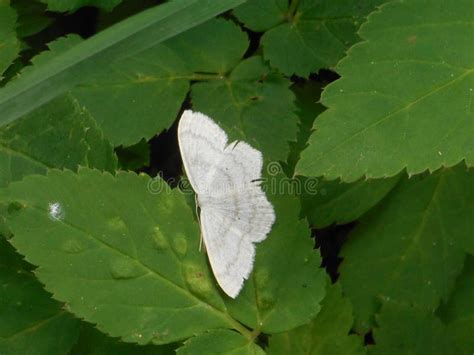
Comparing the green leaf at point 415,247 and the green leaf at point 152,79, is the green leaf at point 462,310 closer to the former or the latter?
the green leaf at point 415,247

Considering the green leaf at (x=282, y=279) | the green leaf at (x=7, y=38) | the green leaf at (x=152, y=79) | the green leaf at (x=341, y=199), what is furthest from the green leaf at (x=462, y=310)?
the green leaf at (x=7, y=38)

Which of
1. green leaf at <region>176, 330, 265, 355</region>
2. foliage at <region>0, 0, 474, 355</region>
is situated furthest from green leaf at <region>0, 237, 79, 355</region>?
green leaf at <region>176, 330, 265, 355</region>

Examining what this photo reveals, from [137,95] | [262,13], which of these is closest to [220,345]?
[137,95]

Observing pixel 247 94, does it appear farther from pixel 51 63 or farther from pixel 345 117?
pixel 51 63

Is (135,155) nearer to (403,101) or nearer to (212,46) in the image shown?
(212,46)

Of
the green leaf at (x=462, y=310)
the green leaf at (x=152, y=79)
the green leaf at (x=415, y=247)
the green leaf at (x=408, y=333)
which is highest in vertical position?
the green leaf at (x=152, y=79)

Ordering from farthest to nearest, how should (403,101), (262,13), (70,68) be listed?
(262,13) < (403,101) < (70,68)
